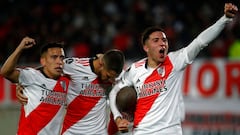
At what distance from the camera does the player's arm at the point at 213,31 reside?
719cm

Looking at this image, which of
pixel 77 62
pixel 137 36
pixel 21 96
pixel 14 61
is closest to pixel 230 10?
pixel 77 62

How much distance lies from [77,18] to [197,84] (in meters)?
4.55

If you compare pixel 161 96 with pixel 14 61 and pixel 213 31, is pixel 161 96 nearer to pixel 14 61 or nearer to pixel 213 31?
pixel 213 31

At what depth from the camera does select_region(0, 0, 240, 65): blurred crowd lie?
1470 cm

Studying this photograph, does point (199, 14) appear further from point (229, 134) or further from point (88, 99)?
point (88, 99)

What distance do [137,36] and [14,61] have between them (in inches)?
302

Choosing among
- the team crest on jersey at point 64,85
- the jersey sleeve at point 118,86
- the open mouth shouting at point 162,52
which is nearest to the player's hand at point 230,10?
the open mouth shouting at point 162,52

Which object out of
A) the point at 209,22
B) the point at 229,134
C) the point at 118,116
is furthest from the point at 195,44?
the point at 209,22

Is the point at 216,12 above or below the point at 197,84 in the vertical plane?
above

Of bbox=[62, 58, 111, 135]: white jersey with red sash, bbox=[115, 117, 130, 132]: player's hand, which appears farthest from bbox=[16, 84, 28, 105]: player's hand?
bbox=[115, 117, 130, 132]: player's hand

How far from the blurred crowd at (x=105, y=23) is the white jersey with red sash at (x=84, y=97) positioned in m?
5.53

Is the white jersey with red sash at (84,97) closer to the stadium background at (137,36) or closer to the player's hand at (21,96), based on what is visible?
the player's hand at (21,96)

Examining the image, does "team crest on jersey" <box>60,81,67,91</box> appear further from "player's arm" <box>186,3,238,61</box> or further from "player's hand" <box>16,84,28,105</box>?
"player's arm" <box>186,3,238,61</box>

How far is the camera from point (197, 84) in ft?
42.7
